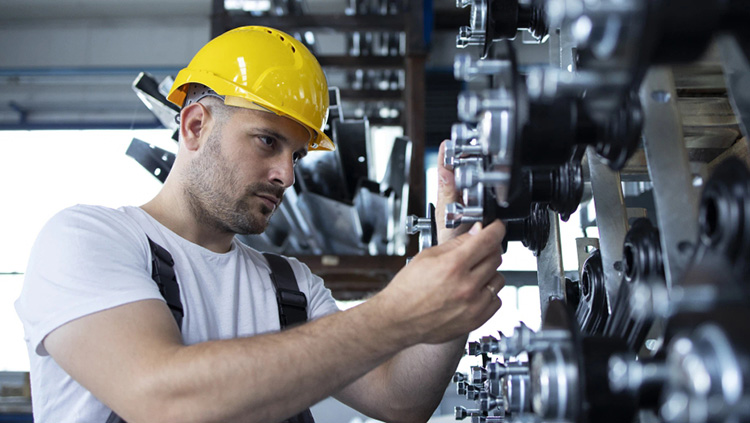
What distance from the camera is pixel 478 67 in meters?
0.65

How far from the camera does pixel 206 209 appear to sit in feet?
4.56

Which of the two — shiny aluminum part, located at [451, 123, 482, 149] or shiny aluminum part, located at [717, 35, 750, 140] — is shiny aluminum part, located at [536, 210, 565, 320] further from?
shiny aluminum part, located at [717, 35, 750, 140]

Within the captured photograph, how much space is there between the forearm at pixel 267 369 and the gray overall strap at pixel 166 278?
12.2 inches

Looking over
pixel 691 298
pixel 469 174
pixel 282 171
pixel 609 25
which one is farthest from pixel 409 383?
pixel 609 25

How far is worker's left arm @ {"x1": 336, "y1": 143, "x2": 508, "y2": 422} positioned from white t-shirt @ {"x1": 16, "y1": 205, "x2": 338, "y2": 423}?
0.26m

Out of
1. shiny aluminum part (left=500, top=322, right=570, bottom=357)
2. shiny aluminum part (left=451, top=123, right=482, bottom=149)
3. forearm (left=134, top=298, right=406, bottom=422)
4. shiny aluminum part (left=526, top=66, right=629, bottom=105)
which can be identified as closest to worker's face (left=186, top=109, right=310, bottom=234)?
forearm (left=134, top=298, right=406, bottom=422)

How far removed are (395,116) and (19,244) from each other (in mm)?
3783

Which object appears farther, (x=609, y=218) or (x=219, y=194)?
(x=219, y=194)

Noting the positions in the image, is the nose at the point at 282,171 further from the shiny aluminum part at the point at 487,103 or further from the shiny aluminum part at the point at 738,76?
the shiny aluminum part at the point at 738,76

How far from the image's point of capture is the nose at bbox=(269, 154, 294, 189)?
140 centimetres

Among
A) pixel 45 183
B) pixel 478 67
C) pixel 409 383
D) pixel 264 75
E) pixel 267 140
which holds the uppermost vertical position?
pixel 45 183

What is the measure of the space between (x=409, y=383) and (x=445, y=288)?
608mm

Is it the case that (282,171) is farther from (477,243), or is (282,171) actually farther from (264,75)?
(477,243)

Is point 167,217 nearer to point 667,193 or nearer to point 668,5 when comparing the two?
point 667,193
